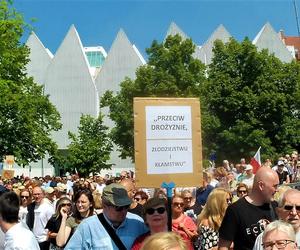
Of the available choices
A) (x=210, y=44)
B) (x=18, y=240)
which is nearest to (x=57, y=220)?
(x=18, y=240)

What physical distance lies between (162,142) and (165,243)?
3.22 meters

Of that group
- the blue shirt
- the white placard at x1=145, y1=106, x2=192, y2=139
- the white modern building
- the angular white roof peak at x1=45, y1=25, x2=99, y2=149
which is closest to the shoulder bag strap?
the blue shirt

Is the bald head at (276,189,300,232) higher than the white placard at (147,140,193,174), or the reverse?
the white placard at (147,140,193,174)

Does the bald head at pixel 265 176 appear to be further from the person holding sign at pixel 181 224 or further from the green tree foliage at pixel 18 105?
the green tree foliage at pixel 18 105

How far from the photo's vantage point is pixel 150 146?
231 inches

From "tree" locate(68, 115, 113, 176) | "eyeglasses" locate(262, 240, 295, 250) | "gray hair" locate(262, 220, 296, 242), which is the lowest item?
"eyeglasses" locate(262, 240, 295, 250)

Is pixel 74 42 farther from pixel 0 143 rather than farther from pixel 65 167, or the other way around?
pixel 0 143

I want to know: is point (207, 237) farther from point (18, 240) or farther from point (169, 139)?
point (18, 240)

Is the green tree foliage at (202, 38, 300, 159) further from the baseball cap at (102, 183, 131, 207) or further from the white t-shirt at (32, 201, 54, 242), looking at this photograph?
the baseball cap at (102, 183, 131, 207)

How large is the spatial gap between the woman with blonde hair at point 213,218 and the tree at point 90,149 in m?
43.9

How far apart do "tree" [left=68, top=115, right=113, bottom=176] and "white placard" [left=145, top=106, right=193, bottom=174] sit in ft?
146

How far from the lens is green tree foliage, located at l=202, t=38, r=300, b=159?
149 ft

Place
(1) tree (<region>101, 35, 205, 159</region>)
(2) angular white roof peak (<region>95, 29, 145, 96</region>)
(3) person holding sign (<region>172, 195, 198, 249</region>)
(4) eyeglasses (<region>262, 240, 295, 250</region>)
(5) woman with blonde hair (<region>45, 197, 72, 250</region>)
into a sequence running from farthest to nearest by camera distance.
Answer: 1. (2) angular white roof peak (<region>95, 29, 145, 96</region>)
2. (1) tree (<region>101, 35, 205, 159</region>)
3. (5) woman with blonde hair (<region>45, 197, 72, 250</region>)
4. (3) person holding sign (<region>172, 195, 198, 249</region>)
5. (4) eyeglasses (<region>262, 240, 295, 250</region>)

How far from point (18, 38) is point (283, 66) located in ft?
70.2
